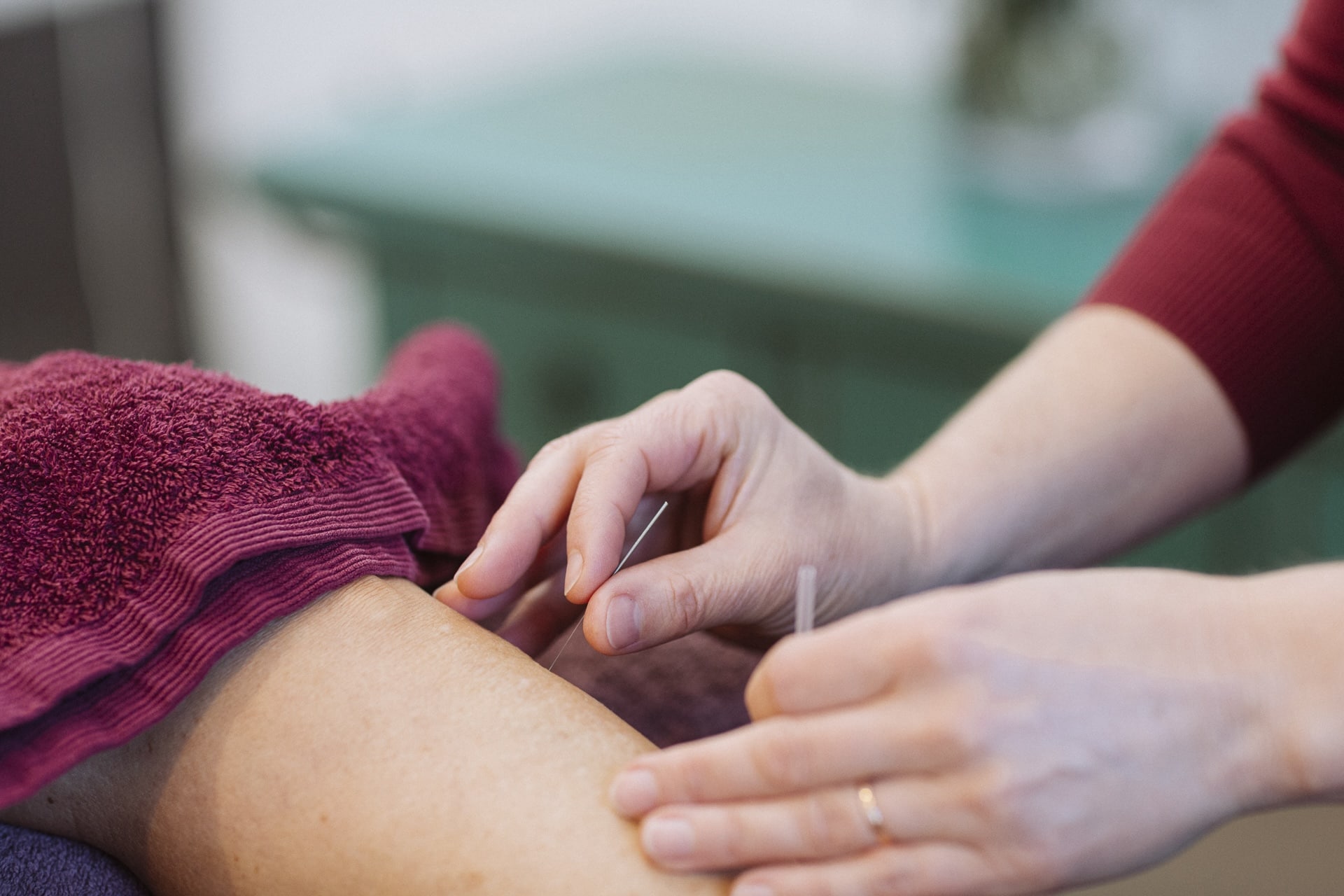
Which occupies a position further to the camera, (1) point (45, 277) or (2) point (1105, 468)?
(1) point (45, 277)

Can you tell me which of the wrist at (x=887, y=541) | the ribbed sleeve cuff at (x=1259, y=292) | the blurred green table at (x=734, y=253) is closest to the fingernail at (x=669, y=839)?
the wrist at (x=887, y=541)

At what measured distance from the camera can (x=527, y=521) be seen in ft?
1.70

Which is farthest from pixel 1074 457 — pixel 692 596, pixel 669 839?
pixel 669 839

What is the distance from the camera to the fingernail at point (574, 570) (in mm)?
502

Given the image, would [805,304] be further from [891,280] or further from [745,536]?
[745,536]

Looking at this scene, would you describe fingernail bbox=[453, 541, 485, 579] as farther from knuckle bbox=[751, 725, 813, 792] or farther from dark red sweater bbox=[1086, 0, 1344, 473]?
dark red sweater bbox=[1086, 0, 1344, 473]

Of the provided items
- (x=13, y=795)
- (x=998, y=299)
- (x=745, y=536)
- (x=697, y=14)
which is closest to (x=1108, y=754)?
(x=745, y=536)

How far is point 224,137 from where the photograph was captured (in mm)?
2051

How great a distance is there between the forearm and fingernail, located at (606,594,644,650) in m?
0.23

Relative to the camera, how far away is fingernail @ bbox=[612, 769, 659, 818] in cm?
43

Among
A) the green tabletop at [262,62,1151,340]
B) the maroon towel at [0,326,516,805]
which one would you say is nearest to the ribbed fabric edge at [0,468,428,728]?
the maroon towel at [0,326,516,805]

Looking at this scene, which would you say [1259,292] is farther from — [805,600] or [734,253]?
[734,253]

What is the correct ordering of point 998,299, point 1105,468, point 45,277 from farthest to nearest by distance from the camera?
point 45,277, point 998,299, point 1105,468

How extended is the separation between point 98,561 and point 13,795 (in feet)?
0.28
